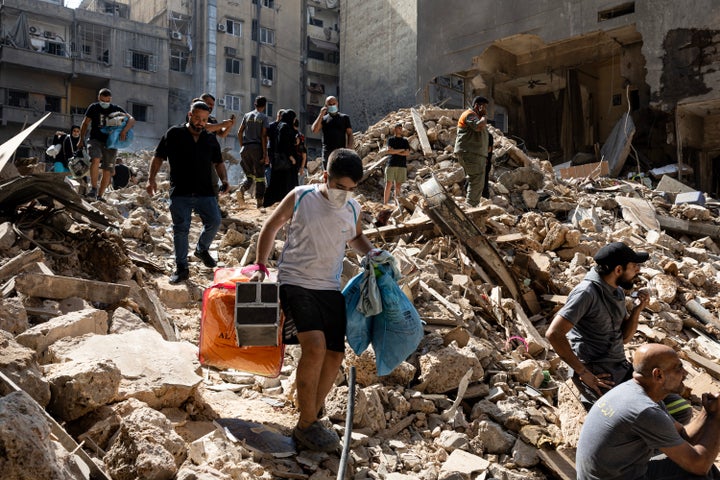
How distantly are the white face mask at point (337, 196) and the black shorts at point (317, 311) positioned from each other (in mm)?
506

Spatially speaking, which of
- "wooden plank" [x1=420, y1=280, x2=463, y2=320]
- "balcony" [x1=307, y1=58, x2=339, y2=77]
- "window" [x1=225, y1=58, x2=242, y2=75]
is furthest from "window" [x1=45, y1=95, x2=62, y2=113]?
"wooden plank" [x1=420, y1=280, x2=463, y2=320]

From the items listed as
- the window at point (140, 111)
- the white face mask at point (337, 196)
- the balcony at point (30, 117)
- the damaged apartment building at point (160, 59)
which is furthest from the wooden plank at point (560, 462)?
the window at point (140, 111)

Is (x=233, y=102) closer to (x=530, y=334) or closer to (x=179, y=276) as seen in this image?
(x=179, y=276)

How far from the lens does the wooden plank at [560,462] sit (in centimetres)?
396

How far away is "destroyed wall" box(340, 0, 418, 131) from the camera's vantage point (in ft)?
95.6

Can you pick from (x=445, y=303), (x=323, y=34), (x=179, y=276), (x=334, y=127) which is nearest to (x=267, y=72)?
(x=323, y=34)

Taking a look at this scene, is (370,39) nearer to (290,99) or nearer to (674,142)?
(290,99)

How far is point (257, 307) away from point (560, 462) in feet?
7.97

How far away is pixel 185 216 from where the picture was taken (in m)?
5.85

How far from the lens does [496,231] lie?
830cm

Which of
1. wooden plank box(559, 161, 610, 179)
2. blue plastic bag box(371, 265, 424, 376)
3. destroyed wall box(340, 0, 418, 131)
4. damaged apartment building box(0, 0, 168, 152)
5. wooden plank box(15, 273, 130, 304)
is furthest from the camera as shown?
damaged apartment building box(0, 0, 168, 152)

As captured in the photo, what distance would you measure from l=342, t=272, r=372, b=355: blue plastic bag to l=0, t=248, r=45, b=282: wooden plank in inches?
104

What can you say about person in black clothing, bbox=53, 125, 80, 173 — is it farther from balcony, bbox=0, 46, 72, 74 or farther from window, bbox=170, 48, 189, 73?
window, bbox=170, 48, 189, 73

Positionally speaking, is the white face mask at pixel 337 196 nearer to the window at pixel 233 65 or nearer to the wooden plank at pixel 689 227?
the wooden plank at pixel 689 227
